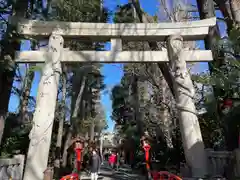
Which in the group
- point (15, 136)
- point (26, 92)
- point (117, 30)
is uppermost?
point (117, 30)

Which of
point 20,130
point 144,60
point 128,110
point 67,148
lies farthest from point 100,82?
point 144,60

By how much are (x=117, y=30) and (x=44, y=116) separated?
3.72m

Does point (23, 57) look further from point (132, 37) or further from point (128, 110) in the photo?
point (128, 110)

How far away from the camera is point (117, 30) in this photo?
7148 millimetres

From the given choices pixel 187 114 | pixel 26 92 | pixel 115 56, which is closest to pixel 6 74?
pixel 115 56

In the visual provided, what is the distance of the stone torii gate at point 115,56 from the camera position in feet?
19.6

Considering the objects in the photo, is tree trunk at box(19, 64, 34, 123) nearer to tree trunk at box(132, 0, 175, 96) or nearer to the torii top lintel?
the torii top lintel

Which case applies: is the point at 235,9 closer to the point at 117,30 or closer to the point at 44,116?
the point at 117,30

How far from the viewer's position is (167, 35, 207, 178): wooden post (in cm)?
576

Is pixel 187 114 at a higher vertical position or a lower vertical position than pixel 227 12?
lower

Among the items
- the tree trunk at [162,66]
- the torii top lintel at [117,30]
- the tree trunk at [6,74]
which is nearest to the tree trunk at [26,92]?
the torii top lintel at [117,30]

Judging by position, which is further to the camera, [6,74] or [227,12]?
[227,12]

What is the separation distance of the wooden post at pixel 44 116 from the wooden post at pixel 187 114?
3809mm

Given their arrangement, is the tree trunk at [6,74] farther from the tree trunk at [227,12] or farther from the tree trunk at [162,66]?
the tree trunk at [227,12]
